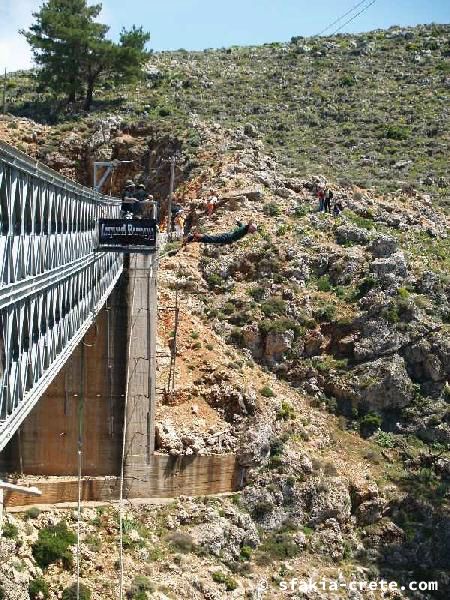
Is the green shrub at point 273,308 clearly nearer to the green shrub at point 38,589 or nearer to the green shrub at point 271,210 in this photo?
the green shrub at point 271,210

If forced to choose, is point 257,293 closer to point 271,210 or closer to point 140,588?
point 271,210

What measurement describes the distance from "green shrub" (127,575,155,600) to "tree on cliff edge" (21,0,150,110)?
113ft

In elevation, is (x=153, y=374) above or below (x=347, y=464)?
above

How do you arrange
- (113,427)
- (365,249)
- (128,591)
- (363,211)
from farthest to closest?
(363,211) < (365,249) < (113,427) < (128,591)

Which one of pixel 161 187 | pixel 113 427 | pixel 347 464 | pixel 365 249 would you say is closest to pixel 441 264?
pixel 365 249

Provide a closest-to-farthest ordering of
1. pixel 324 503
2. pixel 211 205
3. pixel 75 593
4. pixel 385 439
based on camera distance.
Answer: pixel 75 593, pixel 324 503, pixel 385 439, pixel 211 205

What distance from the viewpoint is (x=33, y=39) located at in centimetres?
5119

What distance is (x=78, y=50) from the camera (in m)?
50.8

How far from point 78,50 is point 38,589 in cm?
3611

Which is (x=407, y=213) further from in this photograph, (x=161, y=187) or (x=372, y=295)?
(x=161, y=187)

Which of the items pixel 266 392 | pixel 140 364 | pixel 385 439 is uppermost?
pixel 140 364

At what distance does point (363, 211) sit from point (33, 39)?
2363 centimetres

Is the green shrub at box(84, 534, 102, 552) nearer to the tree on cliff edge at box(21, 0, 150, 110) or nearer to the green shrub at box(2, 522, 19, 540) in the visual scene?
the green shrub at box(2, 522, 19, 540)

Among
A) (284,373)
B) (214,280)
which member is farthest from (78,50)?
(284,373)
